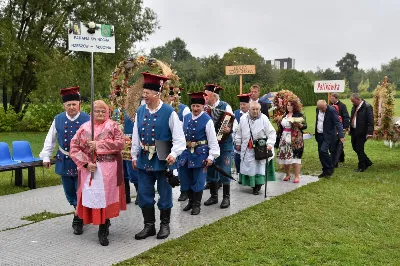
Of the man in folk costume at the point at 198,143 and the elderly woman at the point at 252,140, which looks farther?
the elderly woman at the point at 252,140

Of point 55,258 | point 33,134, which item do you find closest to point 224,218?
point 55,258

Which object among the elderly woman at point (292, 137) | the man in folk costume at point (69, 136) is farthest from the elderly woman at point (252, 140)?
the man in folk costume at point (69, 136)

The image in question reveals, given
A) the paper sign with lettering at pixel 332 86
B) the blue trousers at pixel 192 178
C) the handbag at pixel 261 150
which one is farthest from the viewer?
the paper sign with lettering at pixel 332 86

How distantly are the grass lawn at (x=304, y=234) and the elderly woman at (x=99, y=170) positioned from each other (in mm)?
806

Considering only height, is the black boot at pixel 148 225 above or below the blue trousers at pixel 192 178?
below

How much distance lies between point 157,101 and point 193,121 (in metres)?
1.36

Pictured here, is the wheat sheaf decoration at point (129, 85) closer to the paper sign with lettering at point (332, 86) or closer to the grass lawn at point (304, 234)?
the grass lawn at point (304, 234)

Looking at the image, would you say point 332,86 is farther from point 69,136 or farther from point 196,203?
point 69,136

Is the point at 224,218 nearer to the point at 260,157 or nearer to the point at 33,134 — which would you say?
the point at 260,157

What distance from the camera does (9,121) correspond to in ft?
78.5

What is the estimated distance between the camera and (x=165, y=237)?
247 inches

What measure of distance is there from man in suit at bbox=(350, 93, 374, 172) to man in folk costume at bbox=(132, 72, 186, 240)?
275 inches

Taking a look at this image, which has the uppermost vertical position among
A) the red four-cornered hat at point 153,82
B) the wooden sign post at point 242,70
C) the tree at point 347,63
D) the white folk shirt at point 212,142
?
the tree at point 347,63

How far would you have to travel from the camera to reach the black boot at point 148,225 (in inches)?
246
